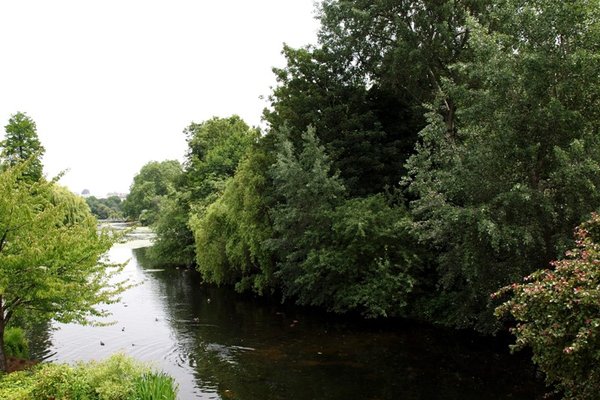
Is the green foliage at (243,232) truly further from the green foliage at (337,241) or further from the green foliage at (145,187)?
the green foliage at (145,187)

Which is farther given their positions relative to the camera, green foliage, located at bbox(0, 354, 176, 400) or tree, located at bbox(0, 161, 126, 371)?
tree, located at bbox(0, 161, 126, 371)

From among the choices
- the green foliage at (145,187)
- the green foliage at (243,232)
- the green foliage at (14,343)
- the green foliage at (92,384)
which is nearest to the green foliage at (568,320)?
the green foliage at (92,384)

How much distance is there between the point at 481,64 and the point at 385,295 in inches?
414

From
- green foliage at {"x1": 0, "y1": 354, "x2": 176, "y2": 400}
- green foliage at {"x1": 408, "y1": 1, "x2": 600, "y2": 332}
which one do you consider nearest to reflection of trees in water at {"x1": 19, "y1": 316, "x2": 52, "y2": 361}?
green foliage at {"x1": 0, "y1": 354, "x2": 176, "y2": 400}

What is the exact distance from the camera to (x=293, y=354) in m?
18.2

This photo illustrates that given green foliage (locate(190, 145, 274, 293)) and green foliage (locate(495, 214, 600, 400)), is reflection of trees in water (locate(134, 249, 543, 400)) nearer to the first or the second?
green foliage (locate(190, 145, 274, 293))

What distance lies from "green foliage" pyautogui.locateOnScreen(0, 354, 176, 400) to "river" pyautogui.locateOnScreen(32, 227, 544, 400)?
382 centimetres

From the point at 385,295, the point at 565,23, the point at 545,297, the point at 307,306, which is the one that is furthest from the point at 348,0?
the point at 545,297

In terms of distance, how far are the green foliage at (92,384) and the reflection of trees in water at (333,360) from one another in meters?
4.02

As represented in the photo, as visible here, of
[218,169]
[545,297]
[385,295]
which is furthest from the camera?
[218,169]

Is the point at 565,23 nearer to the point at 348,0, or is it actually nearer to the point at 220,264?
the point at 348,0

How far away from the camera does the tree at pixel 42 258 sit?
451 inches

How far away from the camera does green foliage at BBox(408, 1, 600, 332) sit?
587 inches

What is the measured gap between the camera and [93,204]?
19212 cm
